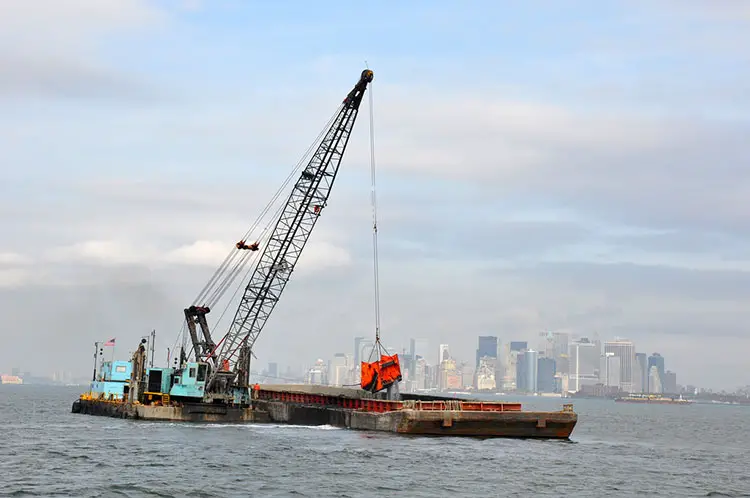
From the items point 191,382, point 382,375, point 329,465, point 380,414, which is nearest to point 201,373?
point 191,382

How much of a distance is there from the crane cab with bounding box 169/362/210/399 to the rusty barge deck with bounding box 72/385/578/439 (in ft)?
4.25

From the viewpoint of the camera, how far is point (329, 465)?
60844 millimetres

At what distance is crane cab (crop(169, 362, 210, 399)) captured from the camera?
318ft

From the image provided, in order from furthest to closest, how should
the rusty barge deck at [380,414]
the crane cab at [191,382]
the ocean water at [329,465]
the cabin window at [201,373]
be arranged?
the cabin window at [201,373]
the crane cab at [191,382]
the rusty barge deck at [380,414]
the ocean water at [329,465]

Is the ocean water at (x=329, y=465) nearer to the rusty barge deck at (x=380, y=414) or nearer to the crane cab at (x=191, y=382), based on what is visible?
the rusty barge deck at (x=380, y=414)

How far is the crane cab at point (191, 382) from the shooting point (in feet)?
318

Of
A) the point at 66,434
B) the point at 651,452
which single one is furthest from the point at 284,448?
the point at 651,452

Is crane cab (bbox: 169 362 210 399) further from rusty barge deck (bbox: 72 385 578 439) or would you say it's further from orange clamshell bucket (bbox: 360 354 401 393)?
orange clamshell bucket (bbox: 360 354 401 393)

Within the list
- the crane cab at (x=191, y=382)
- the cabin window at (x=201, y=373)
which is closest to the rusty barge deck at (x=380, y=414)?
the crane cab at (x=191, y=382)

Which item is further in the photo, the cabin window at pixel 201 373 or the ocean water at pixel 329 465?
the cabin window at pixel 201 373

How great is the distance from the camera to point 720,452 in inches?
3521

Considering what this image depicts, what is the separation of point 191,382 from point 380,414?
24130mm

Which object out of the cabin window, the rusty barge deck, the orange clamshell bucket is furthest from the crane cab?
the orange clamshell bucket

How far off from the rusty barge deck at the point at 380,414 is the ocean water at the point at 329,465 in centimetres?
145
